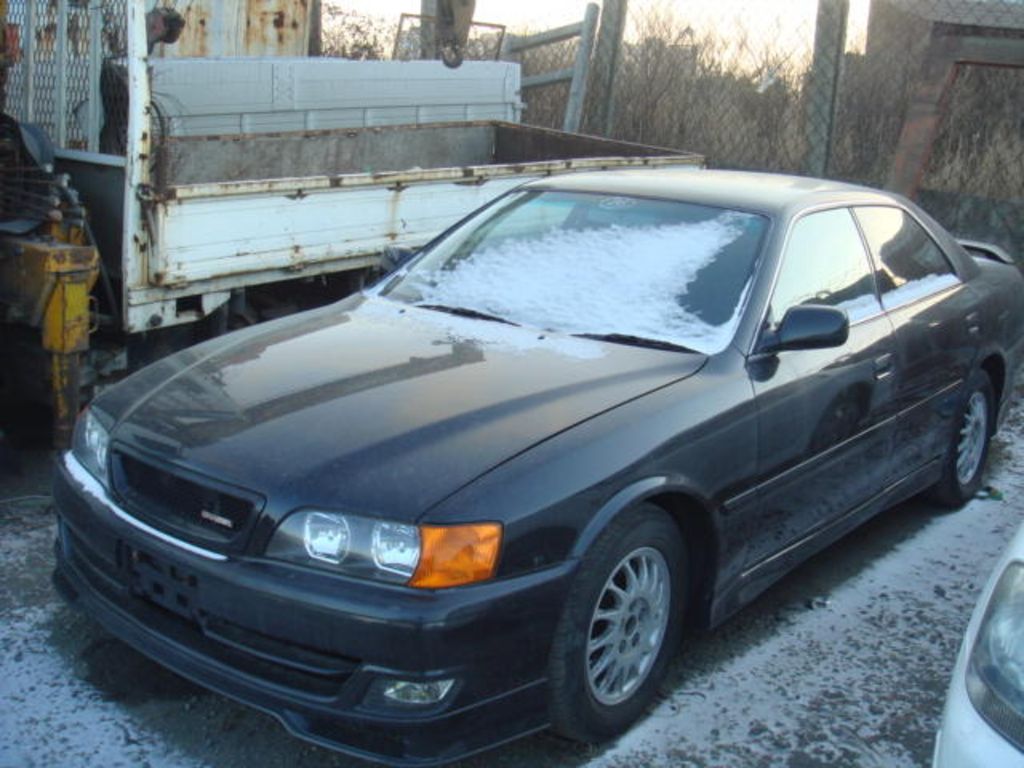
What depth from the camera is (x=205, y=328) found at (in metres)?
5.62

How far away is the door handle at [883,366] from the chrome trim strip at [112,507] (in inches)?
97.4

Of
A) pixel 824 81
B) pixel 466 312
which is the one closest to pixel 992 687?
pixel 466 312

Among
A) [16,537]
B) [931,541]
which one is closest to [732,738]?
[931,541]

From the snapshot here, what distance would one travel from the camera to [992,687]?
2.35 metres

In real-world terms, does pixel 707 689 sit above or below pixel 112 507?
below

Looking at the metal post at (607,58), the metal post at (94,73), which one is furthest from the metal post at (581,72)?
the metal post at (94,73)

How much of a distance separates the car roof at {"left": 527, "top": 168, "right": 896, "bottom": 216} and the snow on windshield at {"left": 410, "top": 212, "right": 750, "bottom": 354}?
14 cm

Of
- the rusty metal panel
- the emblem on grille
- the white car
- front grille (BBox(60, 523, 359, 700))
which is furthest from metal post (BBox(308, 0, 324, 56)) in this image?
the white car

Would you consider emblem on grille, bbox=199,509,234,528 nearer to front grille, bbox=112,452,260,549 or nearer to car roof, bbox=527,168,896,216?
front grille, bbox=112,452,260,549

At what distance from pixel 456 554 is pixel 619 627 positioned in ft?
2.20

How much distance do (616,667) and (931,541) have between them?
226 centimetres

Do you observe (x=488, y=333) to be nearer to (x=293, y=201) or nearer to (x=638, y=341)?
(x=638, y=341)

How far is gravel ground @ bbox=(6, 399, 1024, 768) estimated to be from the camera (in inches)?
128

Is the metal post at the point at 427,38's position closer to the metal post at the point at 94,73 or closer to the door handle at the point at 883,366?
the metal post at the point at 94,73
